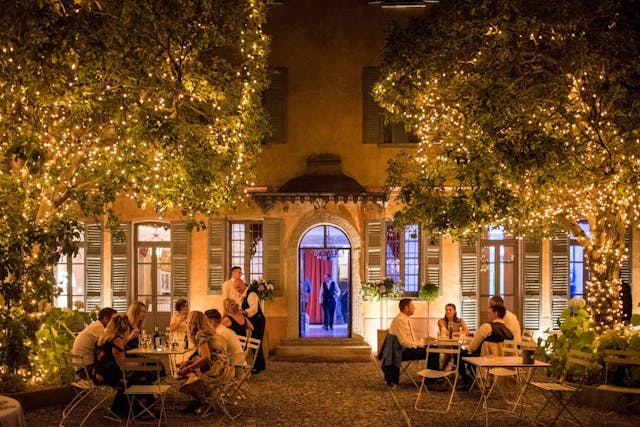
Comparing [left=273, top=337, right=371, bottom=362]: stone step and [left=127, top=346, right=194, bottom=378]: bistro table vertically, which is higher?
[left=127, top=346, right=194, bottom=378]: bistro table

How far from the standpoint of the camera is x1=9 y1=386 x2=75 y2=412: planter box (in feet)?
31.7

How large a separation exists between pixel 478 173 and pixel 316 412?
3.69 metres

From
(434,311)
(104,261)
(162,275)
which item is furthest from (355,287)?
(104,261)

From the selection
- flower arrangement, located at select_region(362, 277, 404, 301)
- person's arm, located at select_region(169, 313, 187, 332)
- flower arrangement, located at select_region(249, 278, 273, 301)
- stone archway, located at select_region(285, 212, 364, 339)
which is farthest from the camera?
stone archway, located at select_region(285, 212, 364, 339)

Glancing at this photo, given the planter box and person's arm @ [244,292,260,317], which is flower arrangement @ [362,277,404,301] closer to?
person's arm @ [244,292,260,317]

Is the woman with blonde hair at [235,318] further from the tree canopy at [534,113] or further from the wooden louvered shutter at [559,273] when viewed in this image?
the wooden louvered shutter at [559,273]

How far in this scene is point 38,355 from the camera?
10.5 meters

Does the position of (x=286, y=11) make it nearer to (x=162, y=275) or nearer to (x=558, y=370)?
(x=162, y=275)

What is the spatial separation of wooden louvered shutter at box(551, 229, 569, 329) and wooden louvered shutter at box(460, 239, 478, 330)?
1491mm

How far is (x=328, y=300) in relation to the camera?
16250 mm

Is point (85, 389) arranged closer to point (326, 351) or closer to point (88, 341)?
point (88, 341)

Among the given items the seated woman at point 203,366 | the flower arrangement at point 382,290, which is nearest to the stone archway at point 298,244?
the flower arrangement at point 382,290

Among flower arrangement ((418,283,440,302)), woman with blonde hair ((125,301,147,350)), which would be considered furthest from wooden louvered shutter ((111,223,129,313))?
flower arrangement ((418,283,440,302))

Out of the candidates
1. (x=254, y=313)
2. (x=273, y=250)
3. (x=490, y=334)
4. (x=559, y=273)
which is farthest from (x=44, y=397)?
(x=559, y=273)
